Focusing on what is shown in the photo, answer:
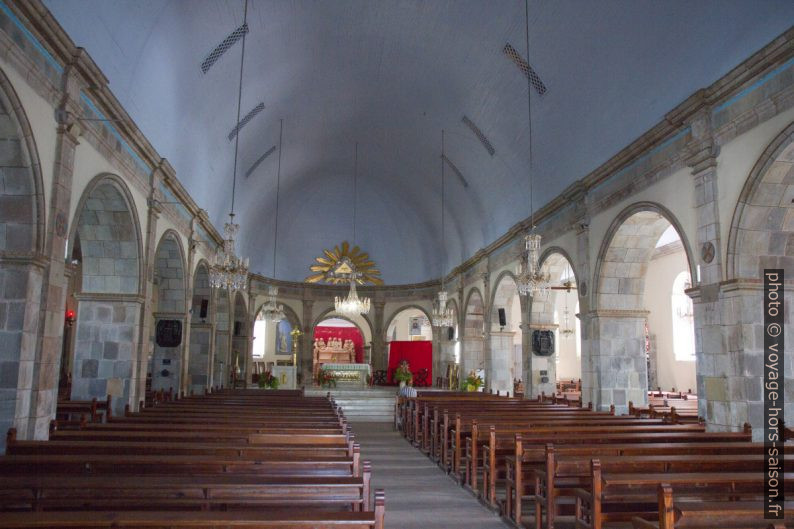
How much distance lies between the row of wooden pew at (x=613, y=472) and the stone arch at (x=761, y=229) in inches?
90.5

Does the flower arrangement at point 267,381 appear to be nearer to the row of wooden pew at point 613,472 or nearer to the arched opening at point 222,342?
the arched opening at point 222,342

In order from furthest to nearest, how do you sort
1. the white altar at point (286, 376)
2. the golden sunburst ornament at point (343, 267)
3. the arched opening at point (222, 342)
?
1. the golden sunburst ornament at point (343, 267)
2. the white altar at point (286, 376)
3. the arched opening at point (222, 342)

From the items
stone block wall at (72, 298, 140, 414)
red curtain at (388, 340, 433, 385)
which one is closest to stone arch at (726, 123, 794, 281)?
stone block wall at (72, 298, 140, 414)

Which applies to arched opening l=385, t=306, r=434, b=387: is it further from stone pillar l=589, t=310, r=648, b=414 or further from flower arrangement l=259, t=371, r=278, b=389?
stone pillar l=589, t=310, r=648, b=414

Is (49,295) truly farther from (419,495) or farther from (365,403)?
(365,403)

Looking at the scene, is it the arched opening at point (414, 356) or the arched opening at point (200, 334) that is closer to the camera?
the arched opening at point (200, 334)

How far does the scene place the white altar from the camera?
70.4 ft

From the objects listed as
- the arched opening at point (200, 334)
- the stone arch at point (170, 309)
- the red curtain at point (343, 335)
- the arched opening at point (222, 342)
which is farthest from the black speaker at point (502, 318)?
the red curtain at point (343, 335)

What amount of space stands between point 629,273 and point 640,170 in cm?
223

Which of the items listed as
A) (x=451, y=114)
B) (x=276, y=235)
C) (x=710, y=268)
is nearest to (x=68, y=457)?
(x=710, y=268)

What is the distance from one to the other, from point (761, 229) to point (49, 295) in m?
9.04

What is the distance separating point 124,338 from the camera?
36.2ft

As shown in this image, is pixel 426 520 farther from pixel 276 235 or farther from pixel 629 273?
pixel 276 235

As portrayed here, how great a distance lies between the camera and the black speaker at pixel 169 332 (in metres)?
14.9
